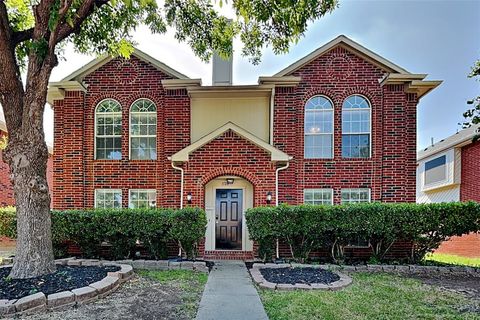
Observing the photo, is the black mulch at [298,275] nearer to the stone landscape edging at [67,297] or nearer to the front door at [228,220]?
the front door at [228,220]

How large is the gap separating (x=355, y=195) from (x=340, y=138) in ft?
6.03

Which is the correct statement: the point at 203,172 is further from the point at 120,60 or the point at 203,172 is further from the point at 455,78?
the point at 455,78

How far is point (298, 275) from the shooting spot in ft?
24.7

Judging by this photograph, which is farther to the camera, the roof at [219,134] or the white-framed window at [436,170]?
the white-framed window at [436,170]

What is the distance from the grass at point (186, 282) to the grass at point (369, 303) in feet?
3.84

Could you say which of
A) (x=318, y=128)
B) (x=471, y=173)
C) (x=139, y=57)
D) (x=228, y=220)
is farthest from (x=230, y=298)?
(x=471, y=173)

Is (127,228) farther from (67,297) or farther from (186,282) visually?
(67,297)

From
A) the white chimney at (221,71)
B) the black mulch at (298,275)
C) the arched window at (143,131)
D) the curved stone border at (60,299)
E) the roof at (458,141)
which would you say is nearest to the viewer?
the curved stone border at (60,299)

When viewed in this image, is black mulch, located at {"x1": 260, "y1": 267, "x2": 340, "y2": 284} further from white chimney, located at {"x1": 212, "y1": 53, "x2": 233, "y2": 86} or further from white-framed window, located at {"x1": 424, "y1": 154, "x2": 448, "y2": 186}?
white-framed window, located at {"x1": 424, "y1": 154, "x2": 448, "y2": 186}

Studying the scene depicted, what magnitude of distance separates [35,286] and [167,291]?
2232 millimetres

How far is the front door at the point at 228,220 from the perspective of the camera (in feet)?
35.1

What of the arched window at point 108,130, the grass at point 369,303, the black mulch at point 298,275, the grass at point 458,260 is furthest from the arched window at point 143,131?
the grass at point 458,260

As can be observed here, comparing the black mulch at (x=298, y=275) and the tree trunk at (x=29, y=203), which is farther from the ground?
the tree trunk at (x=29, y=203)

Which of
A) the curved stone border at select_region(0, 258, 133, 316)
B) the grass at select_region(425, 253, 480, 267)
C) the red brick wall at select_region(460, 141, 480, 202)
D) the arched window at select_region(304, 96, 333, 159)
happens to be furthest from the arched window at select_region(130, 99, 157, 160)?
the red brick wall at select_region(460, 141, 480, 202)
